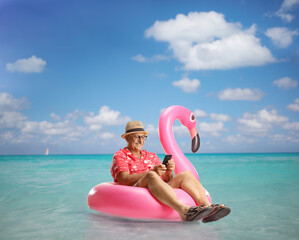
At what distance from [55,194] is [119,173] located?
3.05m

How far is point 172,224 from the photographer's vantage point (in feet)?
10.3

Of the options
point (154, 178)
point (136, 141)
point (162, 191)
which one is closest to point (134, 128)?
point (136, 141)

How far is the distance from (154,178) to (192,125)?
1.52 metres

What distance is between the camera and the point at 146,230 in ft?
9.81

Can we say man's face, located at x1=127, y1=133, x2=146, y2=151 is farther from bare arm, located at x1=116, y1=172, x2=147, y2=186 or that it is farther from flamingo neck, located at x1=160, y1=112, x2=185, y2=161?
flamingo neck, located at x1=160, y1=112, x2=185, y2=161

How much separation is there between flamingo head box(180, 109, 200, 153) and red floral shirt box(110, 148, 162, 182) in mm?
964

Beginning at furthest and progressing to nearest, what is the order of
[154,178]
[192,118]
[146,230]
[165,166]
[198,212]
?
[192,118] → [165,166] → [154,178] → [146,230] → [198,212]

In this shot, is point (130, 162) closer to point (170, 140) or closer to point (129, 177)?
point (129, 177)

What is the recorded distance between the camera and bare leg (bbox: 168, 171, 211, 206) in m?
3.26

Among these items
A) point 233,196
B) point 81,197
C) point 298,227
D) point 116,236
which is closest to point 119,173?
point 116,236

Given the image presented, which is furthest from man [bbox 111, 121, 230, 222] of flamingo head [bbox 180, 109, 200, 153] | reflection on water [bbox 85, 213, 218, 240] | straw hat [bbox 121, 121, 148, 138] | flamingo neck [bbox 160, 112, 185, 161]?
flamingo head [bbox 180, 109, 200, 153]

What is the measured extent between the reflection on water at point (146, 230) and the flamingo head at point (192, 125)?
1393 millimetres

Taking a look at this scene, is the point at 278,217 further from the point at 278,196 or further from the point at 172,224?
the point at 278,196

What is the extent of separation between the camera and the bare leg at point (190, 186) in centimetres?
326
